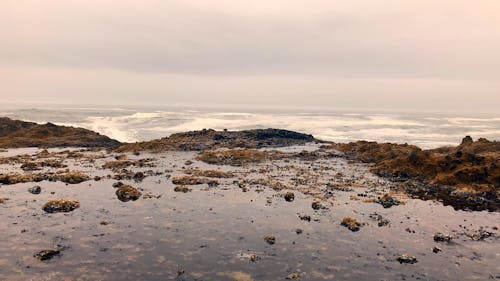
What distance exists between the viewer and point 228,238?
2381 cm

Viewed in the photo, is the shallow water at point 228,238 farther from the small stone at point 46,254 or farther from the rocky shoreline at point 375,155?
the rocky shoreline at point 375,155

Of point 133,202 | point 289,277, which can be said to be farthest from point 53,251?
point 289,277

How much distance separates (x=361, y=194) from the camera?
36.5 m

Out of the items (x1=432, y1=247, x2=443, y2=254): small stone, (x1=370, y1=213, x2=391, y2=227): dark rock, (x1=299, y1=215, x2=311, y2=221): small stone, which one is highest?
(x1=370, y1=213, x2=391, y2=227): dark rock

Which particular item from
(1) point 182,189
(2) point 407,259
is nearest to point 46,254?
(1) point 182,189

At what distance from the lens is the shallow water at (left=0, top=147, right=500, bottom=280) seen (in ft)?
62.5

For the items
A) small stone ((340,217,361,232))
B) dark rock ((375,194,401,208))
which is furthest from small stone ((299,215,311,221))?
dark rock ((375,194,401,208))

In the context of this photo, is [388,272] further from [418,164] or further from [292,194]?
[418,164]

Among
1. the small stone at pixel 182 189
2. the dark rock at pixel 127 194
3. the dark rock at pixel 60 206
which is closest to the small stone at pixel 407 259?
the small stone at pixel 182 189

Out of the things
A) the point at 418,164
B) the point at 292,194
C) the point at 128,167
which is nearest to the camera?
the point at 292,194

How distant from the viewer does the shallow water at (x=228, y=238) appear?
19062mm

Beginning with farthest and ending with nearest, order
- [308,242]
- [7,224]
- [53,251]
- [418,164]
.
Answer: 1. [418,164]
2. [7,224]
3. [308,242]
4. [53,251]

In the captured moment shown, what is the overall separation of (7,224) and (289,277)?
72.0 ft

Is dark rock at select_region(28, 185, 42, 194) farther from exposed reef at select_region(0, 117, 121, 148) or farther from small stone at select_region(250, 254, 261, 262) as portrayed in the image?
exposed reef at select_region(0, 117, 121, 148)
